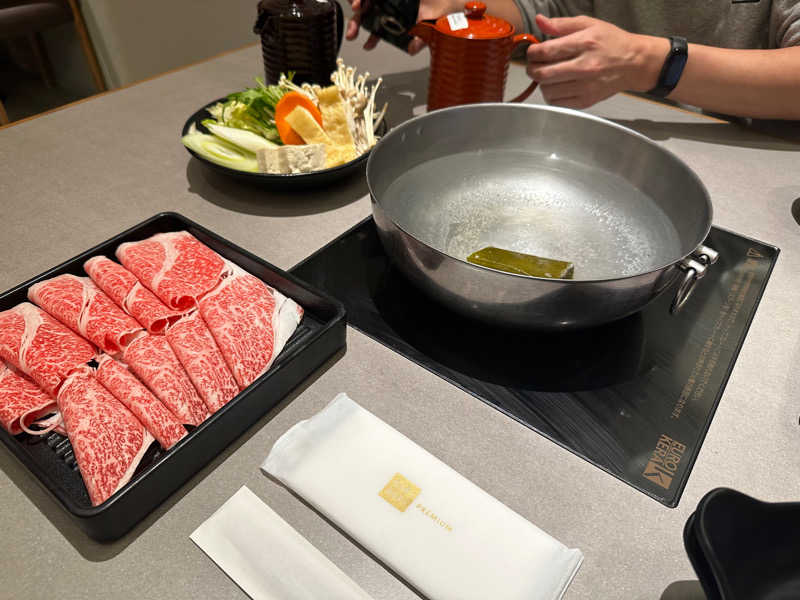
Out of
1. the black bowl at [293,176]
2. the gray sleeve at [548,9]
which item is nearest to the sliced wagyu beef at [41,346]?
the black bowl at [293,176]

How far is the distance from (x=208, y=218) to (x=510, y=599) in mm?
790

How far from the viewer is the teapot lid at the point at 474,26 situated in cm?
101

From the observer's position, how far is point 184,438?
0.55 metres

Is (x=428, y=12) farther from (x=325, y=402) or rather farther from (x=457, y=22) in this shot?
(x=325, y=402)

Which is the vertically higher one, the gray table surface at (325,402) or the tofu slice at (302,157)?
the tofu slice at (302,157)

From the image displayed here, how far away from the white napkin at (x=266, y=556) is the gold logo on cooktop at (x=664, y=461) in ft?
1.15

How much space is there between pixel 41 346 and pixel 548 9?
1561mm

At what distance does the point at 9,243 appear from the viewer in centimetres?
88

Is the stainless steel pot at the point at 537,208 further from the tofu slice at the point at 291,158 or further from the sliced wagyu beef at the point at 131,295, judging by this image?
the sliced wagyu beef at the point at 131,295

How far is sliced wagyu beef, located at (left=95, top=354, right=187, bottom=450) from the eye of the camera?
577mm

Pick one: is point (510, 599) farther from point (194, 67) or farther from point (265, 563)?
point (194, 67)

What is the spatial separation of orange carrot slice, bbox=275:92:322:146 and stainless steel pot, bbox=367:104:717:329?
0.85 feet

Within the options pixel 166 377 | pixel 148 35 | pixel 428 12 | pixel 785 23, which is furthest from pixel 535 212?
pixel 148 35

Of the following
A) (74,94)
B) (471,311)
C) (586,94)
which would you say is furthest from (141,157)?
(74,94)
